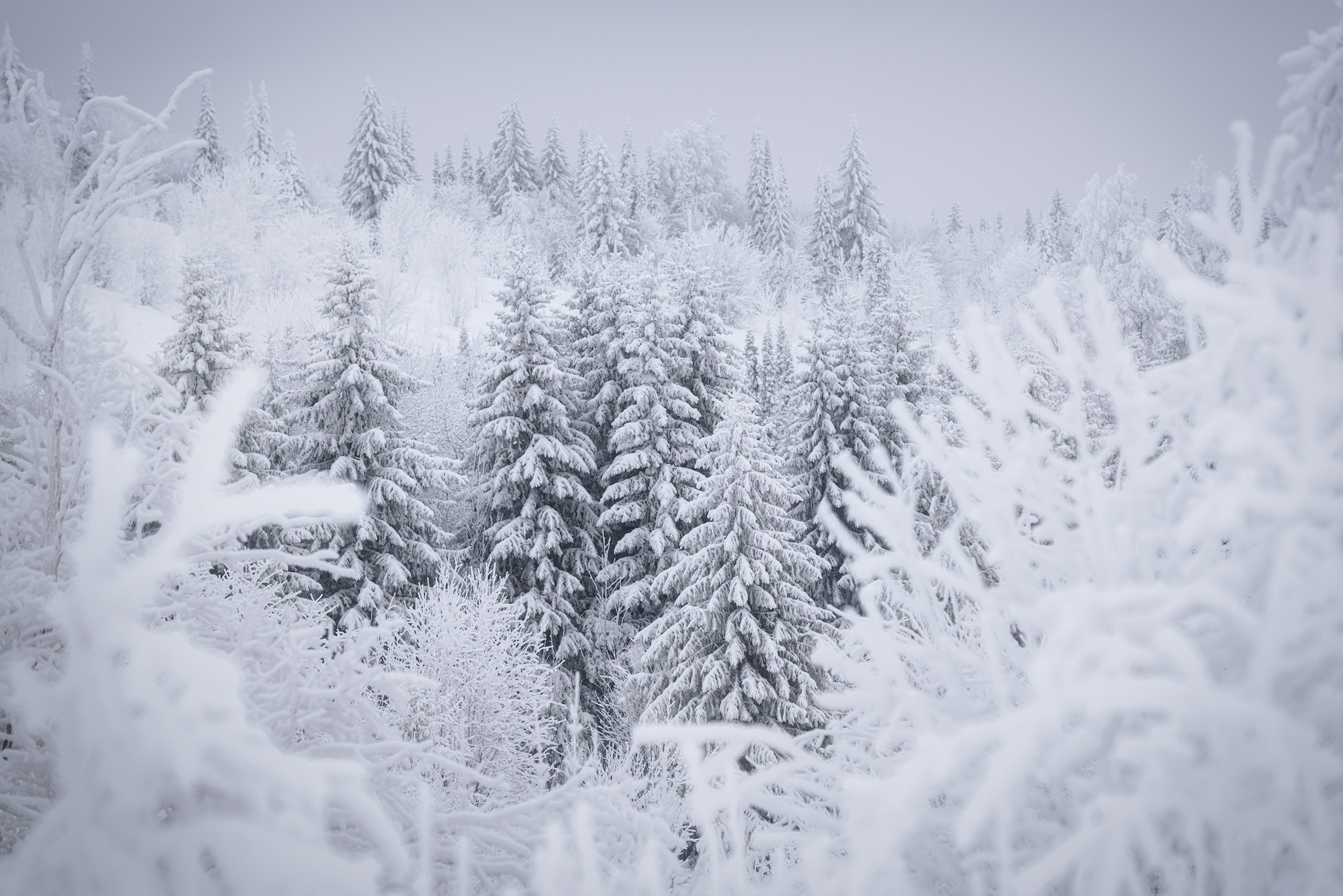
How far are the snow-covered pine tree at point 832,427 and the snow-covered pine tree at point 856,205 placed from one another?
132 feet

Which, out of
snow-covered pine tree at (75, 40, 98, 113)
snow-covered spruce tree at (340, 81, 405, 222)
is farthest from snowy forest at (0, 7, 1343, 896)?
snow-covered pine tree at (75, 40, 98, 113)

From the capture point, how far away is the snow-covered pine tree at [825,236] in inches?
2231

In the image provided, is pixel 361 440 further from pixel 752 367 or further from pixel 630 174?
pixel 630 174

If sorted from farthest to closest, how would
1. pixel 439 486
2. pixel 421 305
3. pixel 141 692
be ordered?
pixel 421 305
pixel 439 486
pixel 141 692

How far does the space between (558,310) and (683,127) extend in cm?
5753

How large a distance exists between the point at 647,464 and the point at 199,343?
40.2ft

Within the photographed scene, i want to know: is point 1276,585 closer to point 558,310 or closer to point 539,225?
point 558,310

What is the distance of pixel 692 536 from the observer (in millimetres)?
14820

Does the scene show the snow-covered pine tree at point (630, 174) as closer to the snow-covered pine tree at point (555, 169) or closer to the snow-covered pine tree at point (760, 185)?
the snow-covered pine tree at point (555, 169)

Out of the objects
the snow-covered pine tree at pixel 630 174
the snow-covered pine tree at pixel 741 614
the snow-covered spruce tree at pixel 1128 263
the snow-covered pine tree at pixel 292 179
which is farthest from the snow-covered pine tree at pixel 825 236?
the snow-covered pine tree at pixel 741 614

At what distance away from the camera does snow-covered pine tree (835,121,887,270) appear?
56.8 m

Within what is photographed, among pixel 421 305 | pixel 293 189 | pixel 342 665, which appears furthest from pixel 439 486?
pixel 293 189

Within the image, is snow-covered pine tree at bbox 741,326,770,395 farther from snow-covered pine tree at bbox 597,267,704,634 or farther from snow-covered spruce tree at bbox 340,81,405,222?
snow-covered spruce tree at bbox 340,81,405,222

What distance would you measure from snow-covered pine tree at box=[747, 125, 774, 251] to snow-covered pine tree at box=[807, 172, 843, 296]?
501 cm
